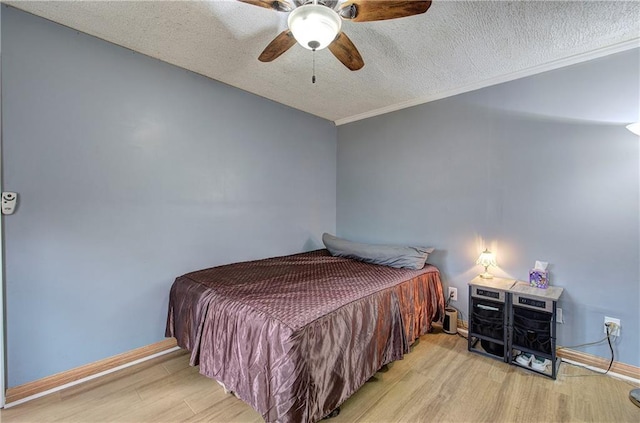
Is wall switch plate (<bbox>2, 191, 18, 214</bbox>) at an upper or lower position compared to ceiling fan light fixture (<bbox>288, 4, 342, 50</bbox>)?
lower

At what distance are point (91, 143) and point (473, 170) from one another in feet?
10.7

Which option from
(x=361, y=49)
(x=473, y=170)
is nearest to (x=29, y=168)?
(x=361, y=49)

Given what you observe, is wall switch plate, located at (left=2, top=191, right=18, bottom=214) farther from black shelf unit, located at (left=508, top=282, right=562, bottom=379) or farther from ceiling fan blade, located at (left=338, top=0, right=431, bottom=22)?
black shelf unit, located at (left=508, top=282, right=562, bottom=379)

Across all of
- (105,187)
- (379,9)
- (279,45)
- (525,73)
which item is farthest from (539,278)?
(105,187)

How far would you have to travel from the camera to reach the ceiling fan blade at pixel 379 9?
1300 mm

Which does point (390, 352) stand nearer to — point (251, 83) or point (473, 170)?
point (473, 170)

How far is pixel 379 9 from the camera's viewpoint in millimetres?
1358

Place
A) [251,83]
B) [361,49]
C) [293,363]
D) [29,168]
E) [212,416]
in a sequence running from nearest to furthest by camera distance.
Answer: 1. [293,363]
2. [212,416]
3. [29,168]
4. [361,49]
5. [251,83]

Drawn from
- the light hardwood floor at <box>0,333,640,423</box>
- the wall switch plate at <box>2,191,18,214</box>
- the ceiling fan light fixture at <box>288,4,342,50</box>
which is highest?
the ceiling fan light fixture at <box>288,4,342,50</box>

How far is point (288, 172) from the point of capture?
11.0ft

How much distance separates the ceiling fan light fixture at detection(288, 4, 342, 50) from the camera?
1.31 m

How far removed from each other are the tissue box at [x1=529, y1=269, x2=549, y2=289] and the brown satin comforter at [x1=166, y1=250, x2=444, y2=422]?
2.66ft

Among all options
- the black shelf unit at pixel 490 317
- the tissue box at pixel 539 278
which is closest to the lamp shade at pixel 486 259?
the black shelf unit at pixel 490 317

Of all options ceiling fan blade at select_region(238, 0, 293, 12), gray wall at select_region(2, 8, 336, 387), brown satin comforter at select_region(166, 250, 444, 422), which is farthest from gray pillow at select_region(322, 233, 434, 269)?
ceiling fan blade at select_region(238, 0, 293, 12)
